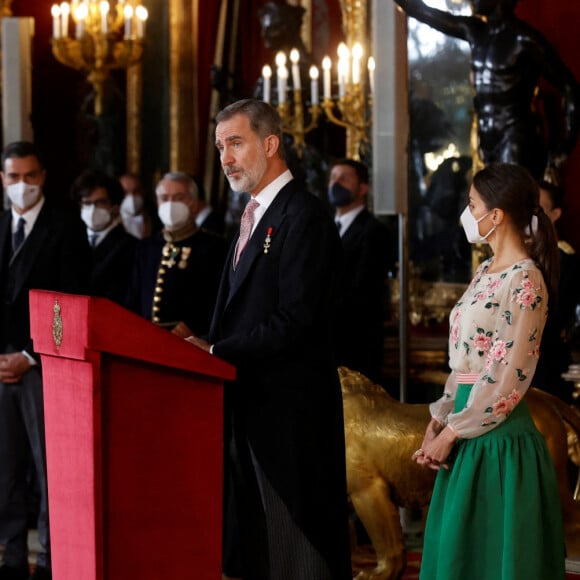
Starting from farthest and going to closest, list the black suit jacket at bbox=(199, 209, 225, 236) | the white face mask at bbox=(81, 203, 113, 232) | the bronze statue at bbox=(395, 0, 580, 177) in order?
the black suit jacket at bbox=(199, 209, 225, 236) < the white face mask at bbox=(81, 203, 113, 232) < the bronze statue at bbox=(395, 0, 580, 177)

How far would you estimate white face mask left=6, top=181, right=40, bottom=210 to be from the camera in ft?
14.5

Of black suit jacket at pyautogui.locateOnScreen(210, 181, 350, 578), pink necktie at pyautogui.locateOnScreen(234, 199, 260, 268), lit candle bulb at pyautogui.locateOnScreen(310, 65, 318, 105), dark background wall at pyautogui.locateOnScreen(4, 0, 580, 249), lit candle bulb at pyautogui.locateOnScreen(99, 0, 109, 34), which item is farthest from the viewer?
dark background wall at pyautogui.locateOnScreen(4, 0, 580, 249)

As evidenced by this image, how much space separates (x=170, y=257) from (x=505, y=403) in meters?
2.32

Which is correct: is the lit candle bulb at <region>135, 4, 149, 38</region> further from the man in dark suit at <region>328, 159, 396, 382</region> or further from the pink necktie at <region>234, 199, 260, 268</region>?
the pink necktie at <region>234, 199, 260, 268</region>

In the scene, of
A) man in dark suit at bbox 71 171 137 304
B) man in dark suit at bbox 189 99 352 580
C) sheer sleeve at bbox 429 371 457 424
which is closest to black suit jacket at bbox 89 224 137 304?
man in dark suit at bbox 71 171 137 304

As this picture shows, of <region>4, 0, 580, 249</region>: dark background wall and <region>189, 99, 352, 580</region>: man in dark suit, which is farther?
<region>4, 0, 580, 249</region>: dark background wall

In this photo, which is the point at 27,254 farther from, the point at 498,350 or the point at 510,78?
the point at 510,78

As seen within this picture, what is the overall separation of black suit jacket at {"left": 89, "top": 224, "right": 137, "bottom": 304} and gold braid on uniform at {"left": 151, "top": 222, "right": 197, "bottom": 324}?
1.05 ft

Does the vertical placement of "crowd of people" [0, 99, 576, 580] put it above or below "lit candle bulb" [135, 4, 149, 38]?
below

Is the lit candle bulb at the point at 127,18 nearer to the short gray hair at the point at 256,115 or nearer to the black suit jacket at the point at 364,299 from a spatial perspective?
the black suit jacket at the point at 364,299

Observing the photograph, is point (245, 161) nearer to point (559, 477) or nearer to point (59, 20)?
point (559, 477)

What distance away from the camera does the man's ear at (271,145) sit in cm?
297

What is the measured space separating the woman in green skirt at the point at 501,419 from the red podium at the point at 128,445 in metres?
0.63

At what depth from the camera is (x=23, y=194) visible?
4.43m
